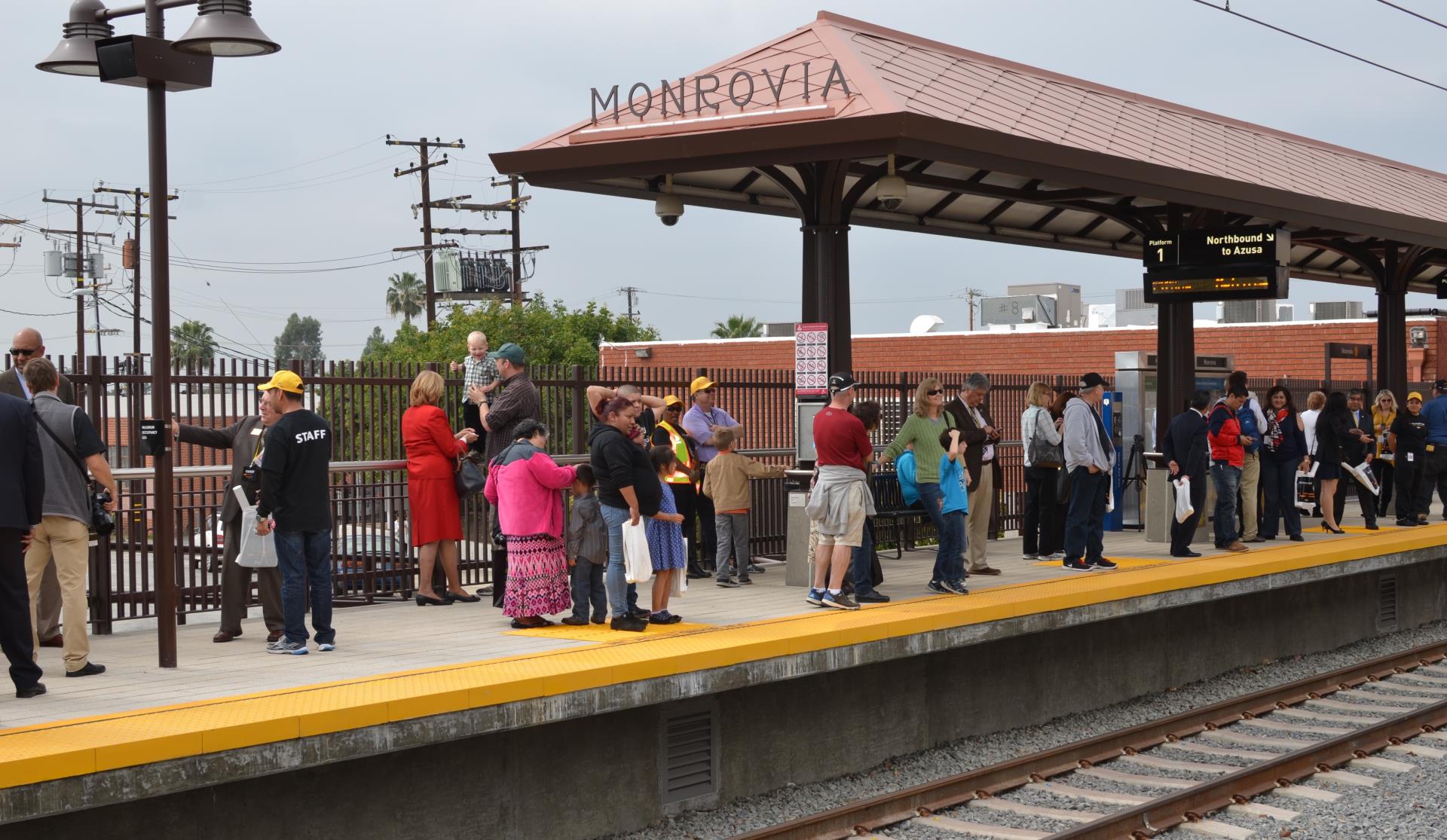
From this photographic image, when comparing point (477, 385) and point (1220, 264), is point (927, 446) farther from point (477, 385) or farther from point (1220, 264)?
point (1220, 264)

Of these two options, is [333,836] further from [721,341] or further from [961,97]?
[721,341]

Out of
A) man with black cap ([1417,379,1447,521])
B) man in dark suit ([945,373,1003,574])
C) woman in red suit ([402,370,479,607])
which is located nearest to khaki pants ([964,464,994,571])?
man in dark suit ([945,373,1003,574])

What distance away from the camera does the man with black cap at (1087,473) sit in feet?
42.7

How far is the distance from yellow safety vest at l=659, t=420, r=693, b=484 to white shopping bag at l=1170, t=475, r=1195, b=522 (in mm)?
4951

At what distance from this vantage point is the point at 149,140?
27.4 feet

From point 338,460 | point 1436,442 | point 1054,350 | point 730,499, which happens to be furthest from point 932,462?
point 1054,350

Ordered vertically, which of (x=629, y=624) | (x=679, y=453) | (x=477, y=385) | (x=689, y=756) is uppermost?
(x=477, y=385)

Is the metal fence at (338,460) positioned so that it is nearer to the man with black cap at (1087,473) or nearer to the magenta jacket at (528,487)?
the magenta jacket at (528,487)

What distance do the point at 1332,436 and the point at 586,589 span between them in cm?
991

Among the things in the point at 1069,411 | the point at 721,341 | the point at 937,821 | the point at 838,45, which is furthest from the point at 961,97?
the point at 721,341

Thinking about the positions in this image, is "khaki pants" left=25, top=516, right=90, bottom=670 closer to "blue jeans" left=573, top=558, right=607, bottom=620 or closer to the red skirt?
"blue jeans" left=573, top=558, right=607, bottom=620

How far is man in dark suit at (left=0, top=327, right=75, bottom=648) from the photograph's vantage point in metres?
8.74

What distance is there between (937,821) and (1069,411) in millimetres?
5571

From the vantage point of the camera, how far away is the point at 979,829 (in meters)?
8.41
